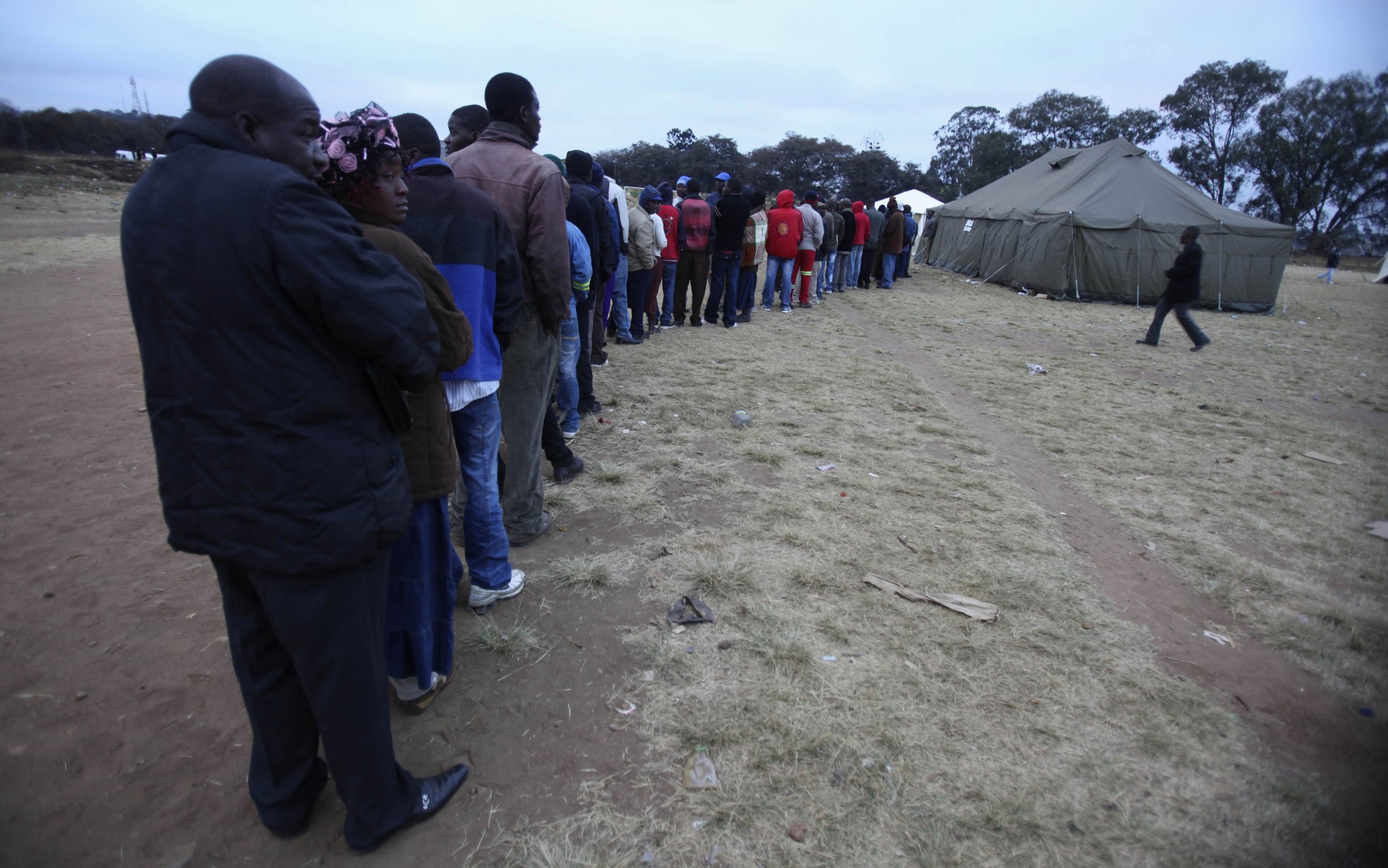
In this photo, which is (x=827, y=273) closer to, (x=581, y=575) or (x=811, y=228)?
(x=811, y=228)

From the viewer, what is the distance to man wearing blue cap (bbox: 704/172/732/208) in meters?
9.22

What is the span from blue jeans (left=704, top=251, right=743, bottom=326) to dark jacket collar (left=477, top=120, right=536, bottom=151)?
6.27m

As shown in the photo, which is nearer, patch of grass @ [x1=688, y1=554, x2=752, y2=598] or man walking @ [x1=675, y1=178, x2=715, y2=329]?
patch of grass @ [x1=688, y1=554, x2=752, y2=598]

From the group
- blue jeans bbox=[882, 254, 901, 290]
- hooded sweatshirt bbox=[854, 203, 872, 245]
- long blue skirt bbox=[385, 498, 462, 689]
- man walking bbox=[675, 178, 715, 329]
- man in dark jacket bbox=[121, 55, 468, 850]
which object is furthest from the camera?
blue jeans bbox=[882, 254, 901, 290]

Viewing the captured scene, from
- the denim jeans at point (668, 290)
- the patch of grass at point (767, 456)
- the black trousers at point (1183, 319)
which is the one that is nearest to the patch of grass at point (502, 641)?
the patch of grass at point (767, 456)

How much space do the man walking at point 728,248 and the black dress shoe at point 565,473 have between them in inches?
215

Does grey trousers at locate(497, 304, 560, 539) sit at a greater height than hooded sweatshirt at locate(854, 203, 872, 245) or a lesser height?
lesser

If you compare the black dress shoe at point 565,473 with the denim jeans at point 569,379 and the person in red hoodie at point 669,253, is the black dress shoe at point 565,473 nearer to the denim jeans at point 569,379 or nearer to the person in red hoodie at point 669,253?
the denim jeans at point 569,379

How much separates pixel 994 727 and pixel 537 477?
231cm

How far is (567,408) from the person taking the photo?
503 centimetres

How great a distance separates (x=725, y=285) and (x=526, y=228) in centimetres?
693

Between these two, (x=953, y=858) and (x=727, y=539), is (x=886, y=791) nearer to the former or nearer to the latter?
(x=953, y=858)

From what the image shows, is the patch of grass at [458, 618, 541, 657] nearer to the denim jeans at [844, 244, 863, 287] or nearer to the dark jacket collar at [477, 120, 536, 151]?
the dark jacket collar at [477, 120, 536, 151]

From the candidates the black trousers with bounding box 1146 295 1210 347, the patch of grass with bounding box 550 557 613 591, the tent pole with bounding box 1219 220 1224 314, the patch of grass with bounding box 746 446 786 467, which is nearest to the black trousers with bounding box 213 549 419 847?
the patch of grass with bounding box 550 557 613 591
